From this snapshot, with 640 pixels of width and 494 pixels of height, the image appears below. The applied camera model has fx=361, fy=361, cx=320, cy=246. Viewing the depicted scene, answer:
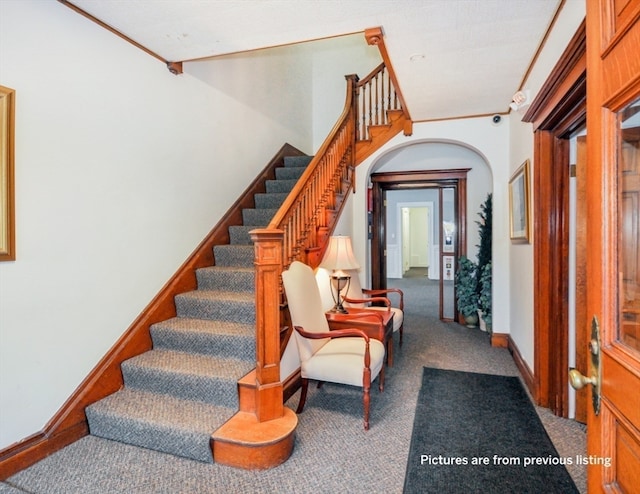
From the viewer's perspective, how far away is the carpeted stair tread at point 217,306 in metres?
2.89

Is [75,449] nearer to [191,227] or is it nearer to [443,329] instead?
Result: [191,227]

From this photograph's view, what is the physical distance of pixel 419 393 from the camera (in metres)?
2.93

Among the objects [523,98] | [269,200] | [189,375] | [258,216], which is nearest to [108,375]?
[189,375]

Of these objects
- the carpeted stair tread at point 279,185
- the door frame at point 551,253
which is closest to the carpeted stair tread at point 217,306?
the carpeted stair tread at point 279,185

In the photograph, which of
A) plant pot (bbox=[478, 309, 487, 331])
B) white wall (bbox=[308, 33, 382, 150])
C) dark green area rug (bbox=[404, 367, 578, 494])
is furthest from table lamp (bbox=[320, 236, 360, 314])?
white wall (bbox=[308, 33, 382, 150])

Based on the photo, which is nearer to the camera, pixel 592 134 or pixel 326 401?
pixel 592 134

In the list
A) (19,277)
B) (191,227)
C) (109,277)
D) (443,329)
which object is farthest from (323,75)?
(19,277)

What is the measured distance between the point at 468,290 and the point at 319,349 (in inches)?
116

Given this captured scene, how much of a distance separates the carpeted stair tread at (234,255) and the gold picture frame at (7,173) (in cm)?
177

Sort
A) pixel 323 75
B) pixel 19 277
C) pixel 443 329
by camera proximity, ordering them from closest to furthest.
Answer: pixel 19 277, pixel 443 329, pixel 323 75

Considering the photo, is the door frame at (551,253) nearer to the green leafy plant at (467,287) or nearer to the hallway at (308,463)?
the hallway at (308,463)

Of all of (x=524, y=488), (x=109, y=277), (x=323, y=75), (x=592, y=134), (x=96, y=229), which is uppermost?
(x=323, y=75)

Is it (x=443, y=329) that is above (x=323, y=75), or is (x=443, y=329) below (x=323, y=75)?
below

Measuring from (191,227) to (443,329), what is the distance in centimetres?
354
